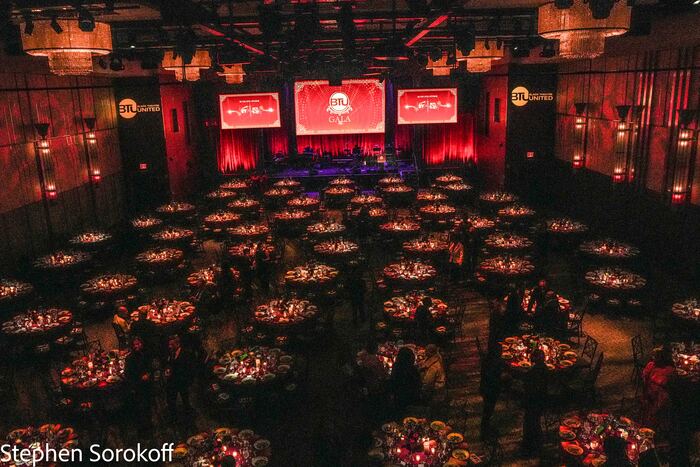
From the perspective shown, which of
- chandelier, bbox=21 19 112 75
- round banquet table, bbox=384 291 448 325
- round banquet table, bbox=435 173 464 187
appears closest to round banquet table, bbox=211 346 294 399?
round banquet table, bbox=384 291 448 325

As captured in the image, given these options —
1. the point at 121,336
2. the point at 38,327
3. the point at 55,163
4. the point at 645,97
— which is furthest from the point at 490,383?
the point at 55,163

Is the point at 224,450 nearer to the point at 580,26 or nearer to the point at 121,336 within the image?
the point at 121,336

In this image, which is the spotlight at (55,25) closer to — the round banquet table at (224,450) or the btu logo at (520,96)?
the round banquet table at (224,450)

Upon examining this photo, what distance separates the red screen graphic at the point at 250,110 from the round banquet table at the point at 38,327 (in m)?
13.3

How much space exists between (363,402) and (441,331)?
2003mm

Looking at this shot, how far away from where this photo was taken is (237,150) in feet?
82.7

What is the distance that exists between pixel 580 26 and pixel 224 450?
540cm

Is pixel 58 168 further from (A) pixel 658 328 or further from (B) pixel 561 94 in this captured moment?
(B) pixel 561 94

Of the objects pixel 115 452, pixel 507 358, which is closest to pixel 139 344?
pixel 115 452

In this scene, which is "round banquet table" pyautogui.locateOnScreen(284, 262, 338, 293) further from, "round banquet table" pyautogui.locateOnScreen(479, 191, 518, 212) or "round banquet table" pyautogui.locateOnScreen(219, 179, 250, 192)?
"round banquet table" pyautogui.locateOnScreen(219, 179, 250, 192)

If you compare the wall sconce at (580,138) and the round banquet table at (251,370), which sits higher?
the wall sconce at (580,138)

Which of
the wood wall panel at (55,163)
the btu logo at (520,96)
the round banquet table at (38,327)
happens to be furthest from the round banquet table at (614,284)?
the wood wall panel at (55,163)

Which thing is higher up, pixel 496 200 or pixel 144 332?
pixel 496 200

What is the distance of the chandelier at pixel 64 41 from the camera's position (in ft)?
18.3
